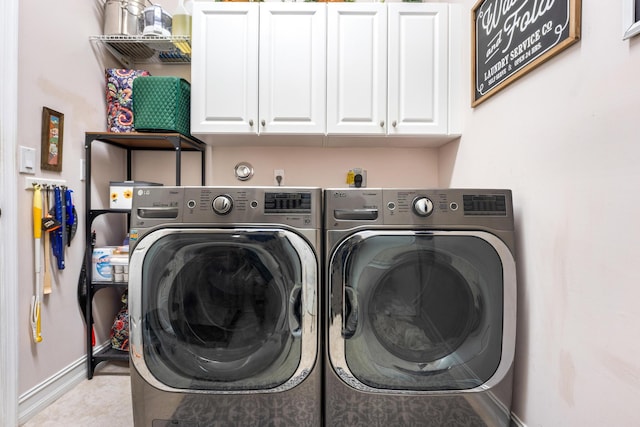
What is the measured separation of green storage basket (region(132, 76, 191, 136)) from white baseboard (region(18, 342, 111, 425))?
1364 mm

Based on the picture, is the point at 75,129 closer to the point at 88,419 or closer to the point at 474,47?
the point at 88,419

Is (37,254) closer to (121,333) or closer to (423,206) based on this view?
(121,333)

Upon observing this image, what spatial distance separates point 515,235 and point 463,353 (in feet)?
1.70

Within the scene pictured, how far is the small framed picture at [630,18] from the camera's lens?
761 mm

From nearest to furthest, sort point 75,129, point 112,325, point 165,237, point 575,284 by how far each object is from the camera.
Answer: point 575,284
point 165,237
point 75,129
point 112,325

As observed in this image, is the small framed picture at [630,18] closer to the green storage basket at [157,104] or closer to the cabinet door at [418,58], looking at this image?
the cabinet door at [418,58]

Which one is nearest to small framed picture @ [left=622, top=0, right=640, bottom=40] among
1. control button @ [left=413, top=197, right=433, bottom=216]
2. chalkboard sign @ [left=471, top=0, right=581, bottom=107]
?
chalkboard sign @ [left=471, top=0, right=581, bottom=107]

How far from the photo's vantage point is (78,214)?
5.61 feet

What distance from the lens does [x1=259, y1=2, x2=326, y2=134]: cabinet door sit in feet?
5.74

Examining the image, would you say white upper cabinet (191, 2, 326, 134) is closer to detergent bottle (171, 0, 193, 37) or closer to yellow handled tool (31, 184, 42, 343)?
detergent bottle (171, 0, 193, 37)

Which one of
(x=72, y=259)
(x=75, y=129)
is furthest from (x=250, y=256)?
(x=75, y=129)

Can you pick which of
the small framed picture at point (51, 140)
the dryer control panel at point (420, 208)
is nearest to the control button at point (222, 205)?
the dryer control panel at point (420, 208)

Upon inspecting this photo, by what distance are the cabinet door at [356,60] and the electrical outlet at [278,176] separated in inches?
22.9

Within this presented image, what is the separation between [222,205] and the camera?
116 cm
